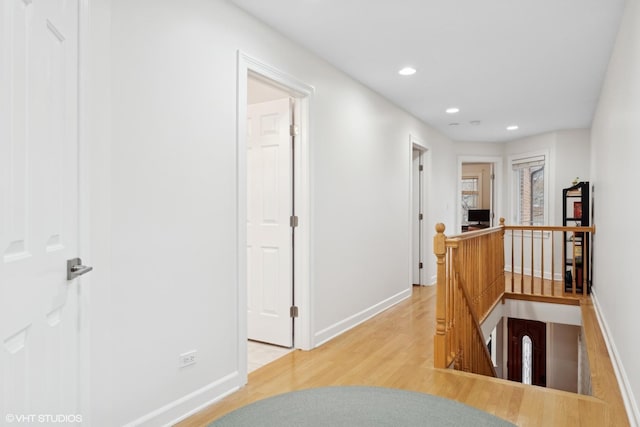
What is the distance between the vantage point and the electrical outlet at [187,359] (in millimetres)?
2291

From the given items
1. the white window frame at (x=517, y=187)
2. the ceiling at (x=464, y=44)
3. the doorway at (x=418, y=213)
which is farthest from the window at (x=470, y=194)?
the ceiling at (x=464, y=44)

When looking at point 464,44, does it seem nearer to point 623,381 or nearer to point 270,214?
point 270,214

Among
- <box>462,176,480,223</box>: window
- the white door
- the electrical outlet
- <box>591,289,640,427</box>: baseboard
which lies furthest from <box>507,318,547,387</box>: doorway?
the white door

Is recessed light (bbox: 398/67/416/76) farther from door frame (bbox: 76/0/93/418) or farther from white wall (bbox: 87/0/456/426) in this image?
door frame (bbox: 76/0/93/418)

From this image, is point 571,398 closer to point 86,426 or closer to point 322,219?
point 322,219

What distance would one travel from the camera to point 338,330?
3824 mm

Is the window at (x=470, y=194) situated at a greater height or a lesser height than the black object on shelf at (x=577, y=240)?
greater

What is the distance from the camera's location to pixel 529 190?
7523mm

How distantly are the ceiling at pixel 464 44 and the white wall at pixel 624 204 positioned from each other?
289mm

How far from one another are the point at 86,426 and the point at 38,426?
447mm

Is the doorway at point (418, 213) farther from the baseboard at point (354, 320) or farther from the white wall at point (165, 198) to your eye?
the white wall at point (165, 198)

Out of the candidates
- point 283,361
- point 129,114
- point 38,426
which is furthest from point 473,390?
point 129,114

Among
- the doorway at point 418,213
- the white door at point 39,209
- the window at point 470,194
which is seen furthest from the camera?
the window at point 470,194

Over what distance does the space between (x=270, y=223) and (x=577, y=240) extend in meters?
4.55
